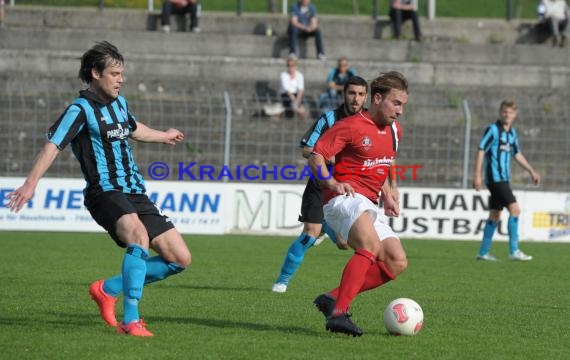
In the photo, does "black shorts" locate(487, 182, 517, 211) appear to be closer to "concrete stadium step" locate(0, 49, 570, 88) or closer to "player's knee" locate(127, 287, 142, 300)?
"concrete stadium step" locate(0, 49, 570, 88)

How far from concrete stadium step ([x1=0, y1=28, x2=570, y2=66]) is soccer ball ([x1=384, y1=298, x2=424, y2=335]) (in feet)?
59.2

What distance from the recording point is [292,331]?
752cm

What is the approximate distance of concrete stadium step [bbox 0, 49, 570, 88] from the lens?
23656 millimetres

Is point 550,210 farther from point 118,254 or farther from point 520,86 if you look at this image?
point 118,254

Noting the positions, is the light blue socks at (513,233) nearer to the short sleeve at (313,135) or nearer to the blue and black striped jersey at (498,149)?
the blue and black striped jersey at (498,149)

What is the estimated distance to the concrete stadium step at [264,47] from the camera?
24.6m

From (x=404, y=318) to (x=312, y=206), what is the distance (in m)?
3.57

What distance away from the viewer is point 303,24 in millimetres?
24422

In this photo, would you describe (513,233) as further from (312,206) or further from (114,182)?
(114,182)

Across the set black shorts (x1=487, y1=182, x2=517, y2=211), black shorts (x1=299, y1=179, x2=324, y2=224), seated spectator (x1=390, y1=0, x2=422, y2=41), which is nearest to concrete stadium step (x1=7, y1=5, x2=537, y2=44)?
seated spectator (x1=390, y1=0, x2=422, y2=41)

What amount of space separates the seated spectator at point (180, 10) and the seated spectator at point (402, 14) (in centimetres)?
460

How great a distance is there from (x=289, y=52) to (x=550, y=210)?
24.8ft

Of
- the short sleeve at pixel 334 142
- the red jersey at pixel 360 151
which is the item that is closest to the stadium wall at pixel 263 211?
the red jersey at pixel 360 151

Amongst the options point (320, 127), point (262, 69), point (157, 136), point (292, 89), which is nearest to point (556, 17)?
point (262, 69)
